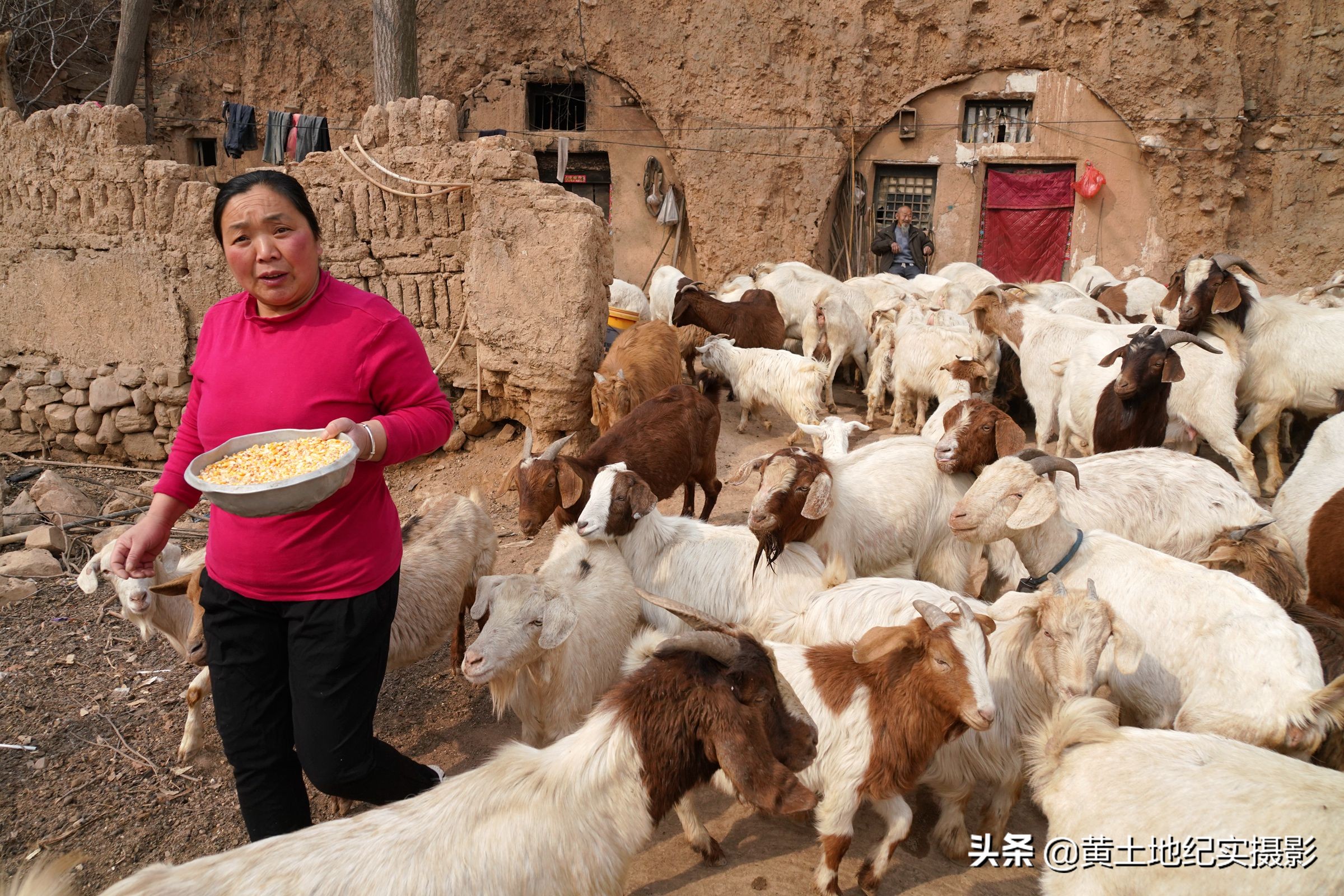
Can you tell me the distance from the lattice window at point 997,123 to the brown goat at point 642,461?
9428 millimetres

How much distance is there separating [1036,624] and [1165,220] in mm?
12187

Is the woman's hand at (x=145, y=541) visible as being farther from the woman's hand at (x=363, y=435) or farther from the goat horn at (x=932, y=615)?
the goat horn at (x=932, y=615)

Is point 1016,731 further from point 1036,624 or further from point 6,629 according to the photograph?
point 6,629

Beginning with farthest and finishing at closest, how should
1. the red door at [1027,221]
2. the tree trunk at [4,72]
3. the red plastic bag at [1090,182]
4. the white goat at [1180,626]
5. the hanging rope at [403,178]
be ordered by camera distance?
the red door at [1027,221] < the red plastic bag at [1090,182] < the tree trunk at [4,72] < the hanging rope at [403,178] < the white goat at [1180,626]

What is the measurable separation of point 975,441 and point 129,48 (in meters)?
12.2

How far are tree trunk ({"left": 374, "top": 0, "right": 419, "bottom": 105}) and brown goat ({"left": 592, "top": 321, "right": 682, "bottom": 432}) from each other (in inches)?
169

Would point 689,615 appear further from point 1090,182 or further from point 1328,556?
point 1090,182

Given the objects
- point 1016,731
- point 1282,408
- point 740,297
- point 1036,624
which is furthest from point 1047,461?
point 740,297

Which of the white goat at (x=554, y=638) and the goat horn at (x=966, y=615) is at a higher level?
the goat horn at (x=966, y=615)

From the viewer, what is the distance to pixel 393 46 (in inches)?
378

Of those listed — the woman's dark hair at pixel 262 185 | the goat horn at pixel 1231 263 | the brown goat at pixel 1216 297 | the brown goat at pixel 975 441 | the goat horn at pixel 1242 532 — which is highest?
the woman's dark hair at pixel 262 185

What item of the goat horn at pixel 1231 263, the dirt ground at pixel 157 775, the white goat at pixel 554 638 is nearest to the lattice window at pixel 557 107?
the goat horn at pixel 1231 263

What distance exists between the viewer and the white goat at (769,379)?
8008 millimetres

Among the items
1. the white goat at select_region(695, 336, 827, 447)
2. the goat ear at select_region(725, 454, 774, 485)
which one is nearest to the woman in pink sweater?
the goat ear at select_region(725, 454, 774, 485)
